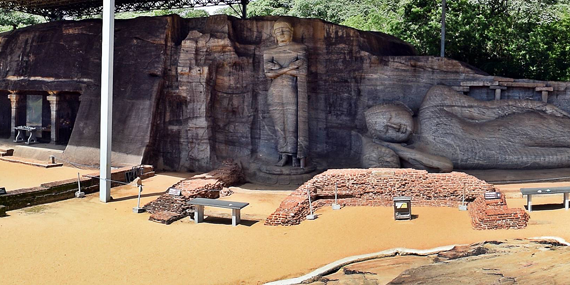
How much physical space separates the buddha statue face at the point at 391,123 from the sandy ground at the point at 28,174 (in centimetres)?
899

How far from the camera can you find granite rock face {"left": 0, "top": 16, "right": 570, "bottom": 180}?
16156 millimetres

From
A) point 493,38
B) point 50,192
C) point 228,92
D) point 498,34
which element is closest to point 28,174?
point 50,192

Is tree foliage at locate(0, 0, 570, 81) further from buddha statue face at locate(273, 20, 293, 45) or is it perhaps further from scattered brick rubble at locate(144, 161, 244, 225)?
scattered brick rubble at locate(144, 161, 244, 225)

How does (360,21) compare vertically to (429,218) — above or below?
above

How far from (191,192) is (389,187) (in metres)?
4.76

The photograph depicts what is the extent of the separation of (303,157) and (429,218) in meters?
5.86

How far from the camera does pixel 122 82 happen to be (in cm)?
1708

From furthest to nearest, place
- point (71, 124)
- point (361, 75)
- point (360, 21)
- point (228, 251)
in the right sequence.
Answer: point (360, 21) → point (71, 124) → point (361, 75) → point (228, 251)

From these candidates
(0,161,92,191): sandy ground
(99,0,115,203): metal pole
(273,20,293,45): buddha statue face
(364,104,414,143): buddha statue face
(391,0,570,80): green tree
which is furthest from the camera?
(391,0,570,80): green tree

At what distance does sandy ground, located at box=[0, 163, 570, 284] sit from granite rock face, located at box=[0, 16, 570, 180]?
4911 millimetres

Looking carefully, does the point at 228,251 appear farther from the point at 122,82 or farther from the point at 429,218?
the point at 122,82

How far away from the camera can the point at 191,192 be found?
1198 centimetres

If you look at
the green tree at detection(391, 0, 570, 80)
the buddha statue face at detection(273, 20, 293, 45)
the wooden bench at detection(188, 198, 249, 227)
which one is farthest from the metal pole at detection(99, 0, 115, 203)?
the green tree at detection(391, 0, 570, 80)

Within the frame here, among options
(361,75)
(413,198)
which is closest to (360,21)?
(361,75)
